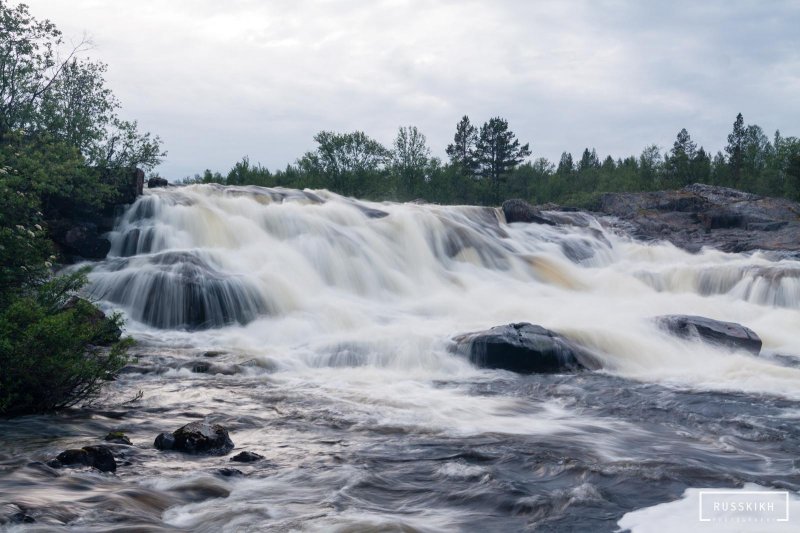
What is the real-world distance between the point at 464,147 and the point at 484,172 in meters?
4.00

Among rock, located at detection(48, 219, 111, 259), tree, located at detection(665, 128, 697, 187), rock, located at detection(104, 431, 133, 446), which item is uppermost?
tree, located at detection(665, 128, 697, 187)

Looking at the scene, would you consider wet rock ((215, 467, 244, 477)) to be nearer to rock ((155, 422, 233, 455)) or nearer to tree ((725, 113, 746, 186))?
rock ((155, 422, 233, 455))

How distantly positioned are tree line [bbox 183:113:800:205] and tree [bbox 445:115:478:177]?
0.12 meters

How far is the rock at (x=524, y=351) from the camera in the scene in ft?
47.6

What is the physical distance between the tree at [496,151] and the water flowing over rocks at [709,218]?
37.2 m

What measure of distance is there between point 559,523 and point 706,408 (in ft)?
21.2

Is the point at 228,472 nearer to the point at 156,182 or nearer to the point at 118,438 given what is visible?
the point at 118,438

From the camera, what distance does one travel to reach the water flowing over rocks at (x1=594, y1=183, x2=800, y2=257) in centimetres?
3522

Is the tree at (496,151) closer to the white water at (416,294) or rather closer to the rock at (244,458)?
the white water at (416,294)

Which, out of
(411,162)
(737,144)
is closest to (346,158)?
(411,162)

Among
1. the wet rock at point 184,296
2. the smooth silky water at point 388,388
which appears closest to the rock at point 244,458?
the smooth silky water at point 388,388

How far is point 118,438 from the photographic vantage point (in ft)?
27.6

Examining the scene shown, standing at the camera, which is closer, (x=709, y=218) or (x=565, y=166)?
(x=709, y=218)

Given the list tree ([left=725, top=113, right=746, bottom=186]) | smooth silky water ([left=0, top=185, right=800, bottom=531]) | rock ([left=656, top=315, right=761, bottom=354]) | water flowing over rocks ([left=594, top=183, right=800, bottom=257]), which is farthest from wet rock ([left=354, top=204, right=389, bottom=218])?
tree ([left=725, top=113, right=746, bottom=186])
